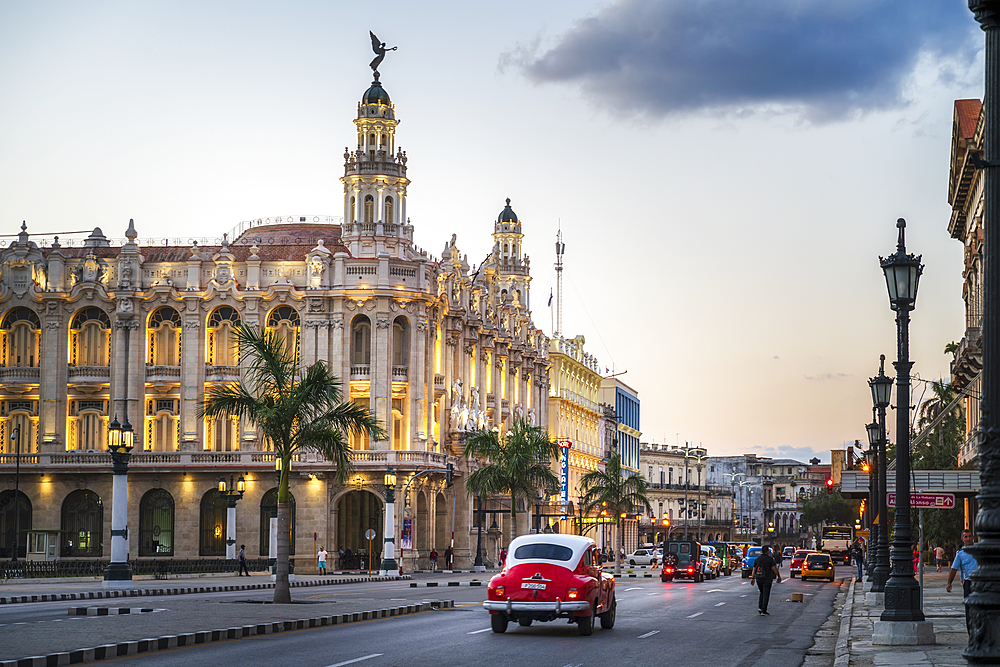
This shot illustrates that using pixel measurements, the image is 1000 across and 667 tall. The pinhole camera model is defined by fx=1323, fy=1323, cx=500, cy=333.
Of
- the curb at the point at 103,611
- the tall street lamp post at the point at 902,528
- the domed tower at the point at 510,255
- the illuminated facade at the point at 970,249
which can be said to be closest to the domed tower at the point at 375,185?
the domed tower at the point at 510,255

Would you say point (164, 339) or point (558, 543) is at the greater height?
point (164, 339)

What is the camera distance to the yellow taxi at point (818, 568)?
218ft

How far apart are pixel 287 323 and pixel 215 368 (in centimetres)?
507

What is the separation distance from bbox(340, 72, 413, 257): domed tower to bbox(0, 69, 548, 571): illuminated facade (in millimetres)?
108

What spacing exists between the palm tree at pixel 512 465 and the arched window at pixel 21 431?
26.0 metres

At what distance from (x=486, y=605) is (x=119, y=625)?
6896 mm

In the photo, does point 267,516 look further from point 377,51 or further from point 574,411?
point 574,411

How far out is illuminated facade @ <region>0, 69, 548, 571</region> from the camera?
253 feet

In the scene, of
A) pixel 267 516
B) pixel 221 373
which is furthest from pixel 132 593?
pixel 221 373

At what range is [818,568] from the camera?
6662cm

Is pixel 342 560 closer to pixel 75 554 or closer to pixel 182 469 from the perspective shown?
pixel 182 469

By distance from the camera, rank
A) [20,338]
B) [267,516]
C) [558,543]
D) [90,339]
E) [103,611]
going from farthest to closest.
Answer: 1. [20,338]
2. [90,339]
3. [267,516]
4. [103,611]
5. [558,543]

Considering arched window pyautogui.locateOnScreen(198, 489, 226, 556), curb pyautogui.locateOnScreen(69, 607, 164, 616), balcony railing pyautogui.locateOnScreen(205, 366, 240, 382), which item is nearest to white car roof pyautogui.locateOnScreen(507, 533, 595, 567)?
curb pyautogui.locateOnScreen(69, 607, 164, 616)

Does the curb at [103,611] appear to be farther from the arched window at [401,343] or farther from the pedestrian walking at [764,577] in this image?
the arched window at [401,343]
